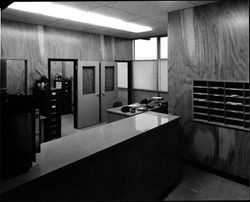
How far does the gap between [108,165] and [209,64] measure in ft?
6.25

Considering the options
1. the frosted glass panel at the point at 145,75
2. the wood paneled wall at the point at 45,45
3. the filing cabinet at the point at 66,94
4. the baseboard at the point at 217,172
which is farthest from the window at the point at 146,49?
the baseboard at the point at 217,172

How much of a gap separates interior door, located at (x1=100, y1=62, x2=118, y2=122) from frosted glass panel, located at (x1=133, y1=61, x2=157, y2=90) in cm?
71

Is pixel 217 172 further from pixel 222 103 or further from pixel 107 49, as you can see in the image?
pixel 107 49

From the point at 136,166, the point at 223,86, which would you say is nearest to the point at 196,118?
the point at 223,86

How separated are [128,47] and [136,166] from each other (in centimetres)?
486

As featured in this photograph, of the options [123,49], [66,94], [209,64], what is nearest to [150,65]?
[123,49]

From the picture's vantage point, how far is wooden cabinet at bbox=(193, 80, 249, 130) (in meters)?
2.43

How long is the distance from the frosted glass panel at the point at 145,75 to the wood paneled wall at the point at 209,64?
2.69 meters

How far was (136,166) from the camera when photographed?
185cm

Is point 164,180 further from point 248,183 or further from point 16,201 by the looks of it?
point 16,201

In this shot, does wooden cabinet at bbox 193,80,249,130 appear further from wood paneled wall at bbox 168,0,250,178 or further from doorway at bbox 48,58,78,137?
doorway at bbox 48,58,78,137

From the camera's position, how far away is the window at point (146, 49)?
5.88 m

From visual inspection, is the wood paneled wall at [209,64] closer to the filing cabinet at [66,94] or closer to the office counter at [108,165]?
the office counter at [108,165]

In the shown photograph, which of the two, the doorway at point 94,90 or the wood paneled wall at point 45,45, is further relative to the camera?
the doorway at point 94,90
